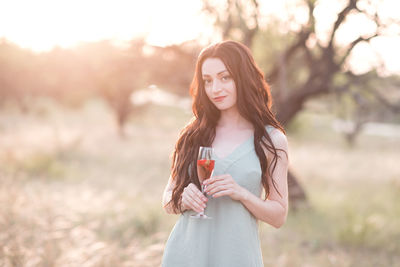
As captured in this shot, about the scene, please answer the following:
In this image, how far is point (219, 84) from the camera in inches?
90.7

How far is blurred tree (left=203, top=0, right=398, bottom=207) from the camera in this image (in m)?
5.23

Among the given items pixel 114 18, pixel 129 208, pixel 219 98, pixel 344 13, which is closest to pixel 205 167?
pixel 219 98

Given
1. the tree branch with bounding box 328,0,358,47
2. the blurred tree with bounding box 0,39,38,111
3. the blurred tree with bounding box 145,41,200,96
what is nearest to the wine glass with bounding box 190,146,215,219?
the tree branch with bounding box 328,0,358,47

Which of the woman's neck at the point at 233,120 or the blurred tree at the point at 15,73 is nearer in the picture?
the woman's neck at the point at 233,120

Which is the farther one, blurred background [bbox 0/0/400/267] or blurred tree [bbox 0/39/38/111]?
blurred tree [bbox 0/39/38/111]

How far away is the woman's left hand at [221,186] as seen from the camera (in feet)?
6.35

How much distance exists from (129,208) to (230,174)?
4.80 m

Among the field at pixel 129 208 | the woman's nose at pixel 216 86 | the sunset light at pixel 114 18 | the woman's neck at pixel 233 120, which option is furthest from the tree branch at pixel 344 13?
the woman's nose at pixel 216 86

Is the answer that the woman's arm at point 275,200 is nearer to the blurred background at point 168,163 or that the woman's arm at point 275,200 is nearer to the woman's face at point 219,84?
the woman's face at point 219,84

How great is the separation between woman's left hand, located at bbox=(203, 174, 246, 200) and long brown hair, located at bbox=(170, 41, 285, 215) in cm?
27

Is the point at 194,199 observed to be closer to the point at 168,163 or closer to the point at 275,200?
the point at 275,200

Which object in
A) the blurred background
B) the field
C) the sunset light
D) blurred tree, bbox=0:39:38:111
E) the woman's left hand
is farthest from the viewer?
blurred tree, bbox=0:39:38:111

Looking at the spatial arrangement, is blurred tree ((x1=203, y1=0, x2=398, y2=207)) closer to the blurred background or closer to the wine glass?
the blurred background

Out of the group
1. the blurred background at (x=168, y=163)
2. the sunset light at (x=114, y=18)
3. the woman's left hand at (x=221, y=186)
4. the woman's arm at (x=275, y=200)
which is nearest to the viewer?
the woman's left hand at (x=221, y=186)
